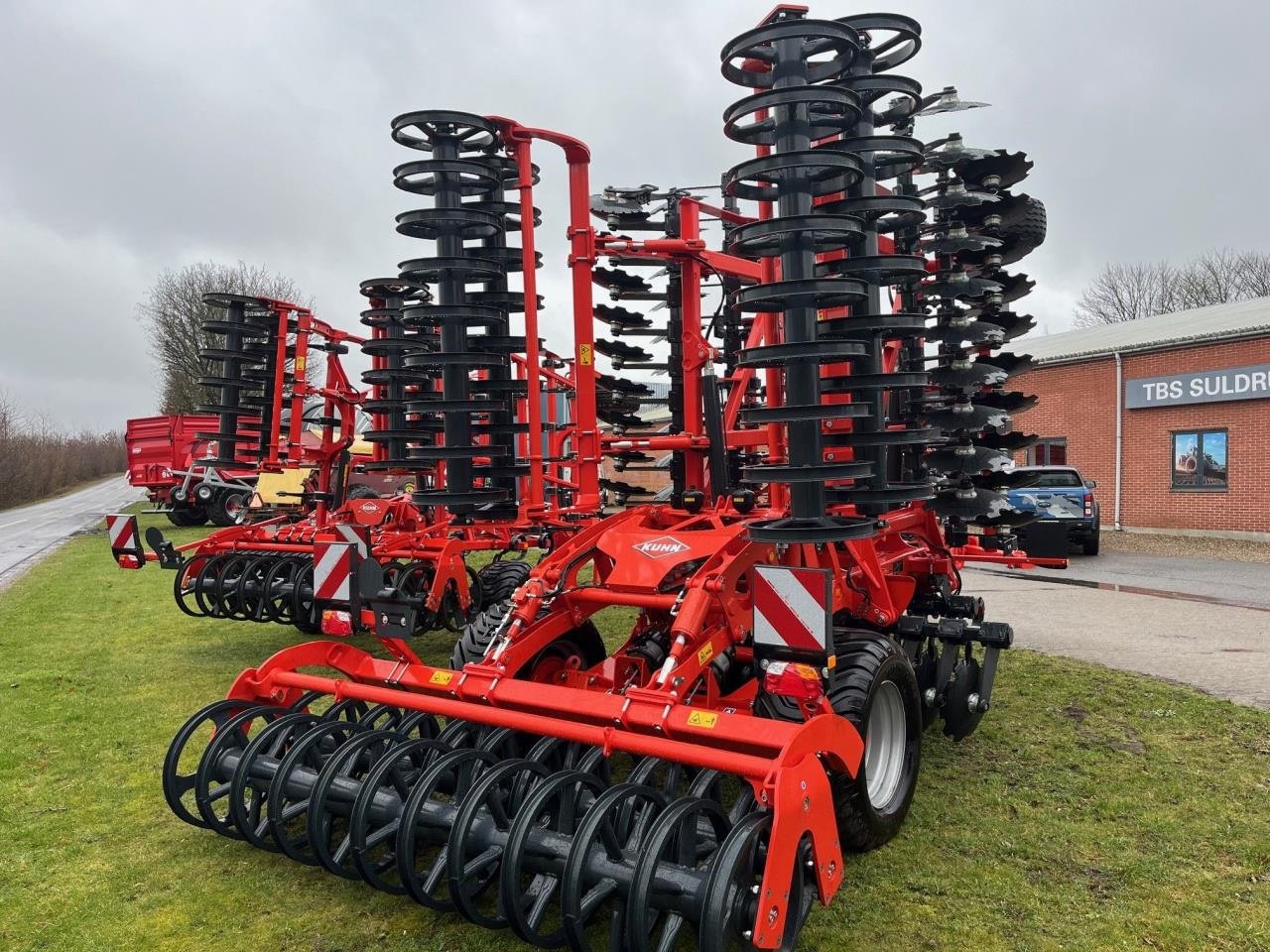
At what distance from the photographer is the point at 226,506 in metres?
20.8

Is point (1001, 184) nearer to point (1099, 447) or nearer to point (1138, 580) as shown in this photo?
point (1138, 580)

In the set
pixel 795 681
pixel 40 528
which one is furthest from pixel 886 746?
pixel 40 528

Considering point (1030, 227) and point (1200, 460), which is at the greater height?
point (1030, 227)

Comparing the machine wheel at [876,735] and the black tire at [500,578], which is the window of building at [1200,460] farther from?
the machine wheel at [876,735]

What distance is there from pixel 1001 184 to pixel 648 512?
3202mm

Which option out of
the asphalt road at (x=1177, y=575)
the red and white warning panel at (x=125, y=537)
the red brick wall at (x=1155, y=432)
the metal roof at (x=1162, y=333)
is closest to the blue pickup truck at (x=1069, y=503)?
the asphalt road at (x=1177, y=575)

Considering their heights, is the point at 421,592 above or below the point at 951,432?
below

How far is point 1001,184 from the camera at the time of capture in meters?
5.85

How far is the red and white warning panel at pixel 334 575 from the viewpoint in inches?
169

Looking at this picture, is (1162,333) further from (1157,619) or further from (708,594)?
(708,594)

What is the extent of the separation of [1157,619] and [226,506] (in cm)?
1880

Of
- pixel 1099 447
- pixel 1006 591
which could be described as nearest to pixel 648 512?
pixel 1006 591

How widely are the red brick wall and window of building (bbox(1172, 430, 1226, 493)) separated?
14 centimetres

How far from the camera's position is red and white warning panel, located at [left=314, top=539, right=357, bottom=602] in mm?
4301
